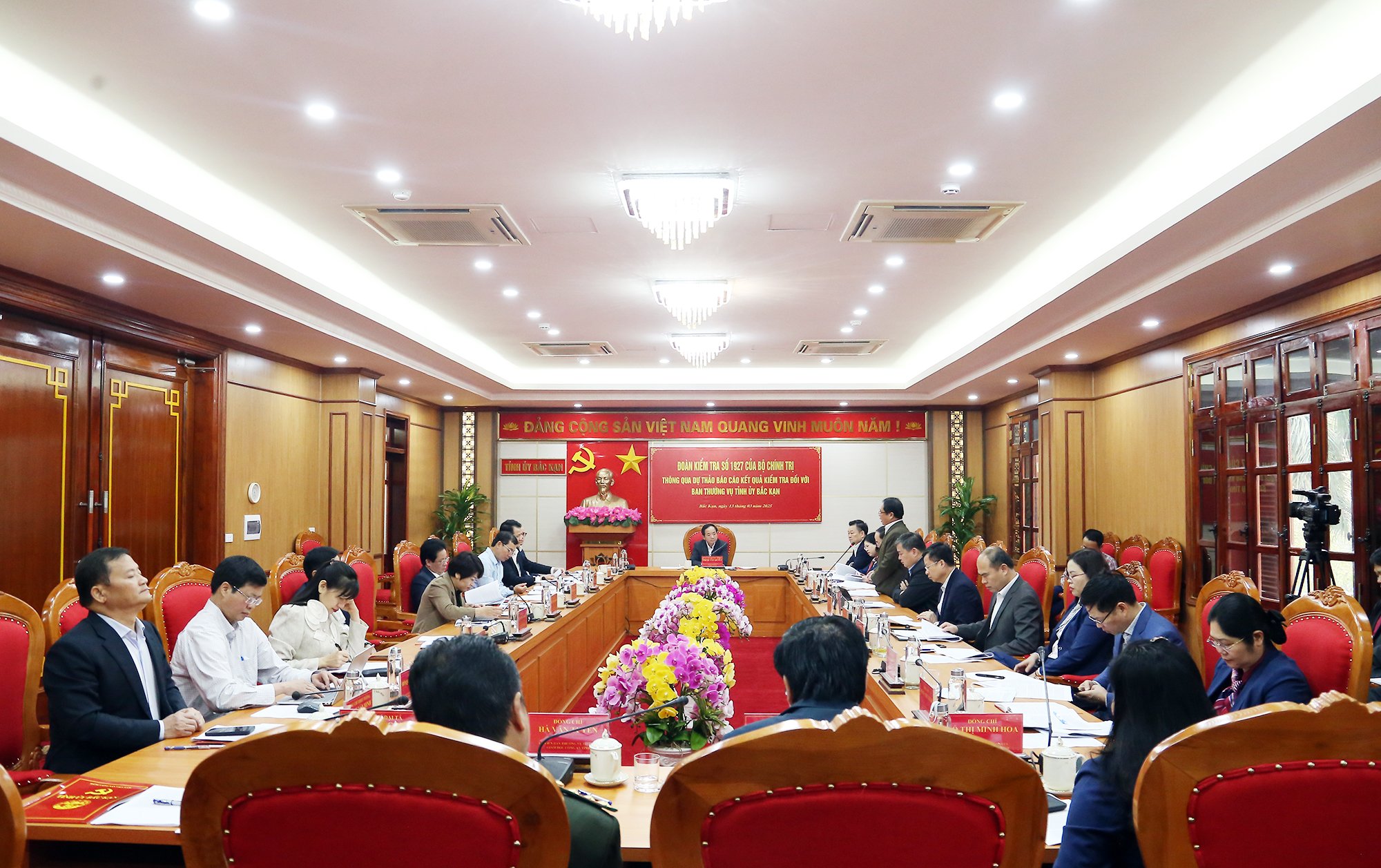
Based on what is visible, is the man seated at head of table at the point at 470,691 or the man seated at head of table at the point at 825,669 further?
the man seated at head of table at the point at 825,669

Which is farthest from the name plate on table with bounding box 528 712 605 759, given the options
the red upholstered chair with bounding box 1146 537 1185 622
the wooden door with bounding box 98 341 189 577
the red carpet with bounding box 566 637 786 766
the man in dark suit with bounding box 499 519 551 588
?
the red upholstered chair with bounding box 1146 537 1185 622

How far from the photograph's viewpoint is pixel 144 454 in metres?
6.21

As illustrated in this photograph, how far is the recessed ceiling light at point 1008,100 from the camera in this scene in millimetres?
3562

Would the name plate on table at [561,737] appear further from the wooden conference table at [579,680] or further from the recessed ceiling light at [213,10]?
the recessed ceiling light at [213,10]

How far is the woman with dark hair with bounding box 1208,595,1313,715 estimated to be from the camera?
2.48m

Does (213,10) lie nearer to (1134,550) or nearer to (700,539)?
(1134,550)

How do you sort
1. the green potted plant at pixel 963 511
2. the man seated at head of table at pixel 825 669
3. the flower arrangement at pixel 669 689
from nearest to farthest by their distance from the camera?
the man seated at head of table at pixel 825 669 < the flower arrangement at pixel 669 689 < the green potted plant at pixel 963 511

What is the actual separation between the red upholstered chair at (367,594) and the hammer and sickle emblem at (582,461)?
5.89 m

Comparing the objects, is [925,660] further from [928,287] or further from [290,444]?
[290,444]

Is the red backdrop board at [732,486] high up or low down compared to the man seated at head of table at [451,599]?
up

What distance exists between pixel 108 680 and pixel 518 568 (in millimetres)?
5114

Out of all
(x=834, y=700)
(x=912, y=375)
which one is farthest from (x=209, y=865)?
(x=912, y=375)

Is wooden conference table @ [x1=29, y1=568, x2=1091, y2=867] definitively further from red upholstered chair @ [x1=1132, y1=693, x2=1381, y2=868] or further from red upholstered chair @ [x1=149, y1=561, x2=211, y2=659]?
red upholstered chair @ [x1=149, y1=561, x2=211, y2=659]

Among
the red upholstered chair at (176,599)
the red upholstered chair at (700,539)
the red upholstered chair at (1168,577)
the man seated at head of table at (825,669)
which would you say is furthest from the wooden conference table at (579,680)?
the red upholstered chair at (1168,577)
